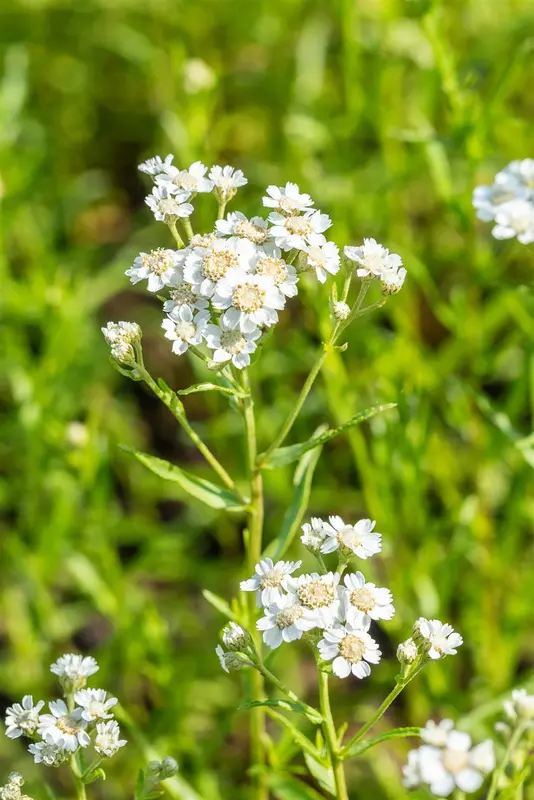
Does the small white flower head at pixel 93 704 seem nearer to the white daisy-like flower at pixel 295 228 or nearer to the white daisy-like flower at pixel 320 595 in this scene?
the white daisy-like flower at pixel 320 595

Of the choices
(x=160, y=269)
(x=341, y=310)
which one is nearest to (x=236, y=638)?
(x=341, y=310)

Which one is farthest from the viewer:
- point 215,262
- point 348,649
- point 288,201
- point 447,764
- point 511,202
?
point 511,202

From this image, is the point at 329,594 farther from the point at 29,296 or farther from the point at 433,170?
the point at 29,296

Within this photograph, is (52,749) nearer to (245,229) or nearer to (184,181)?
(245,229)

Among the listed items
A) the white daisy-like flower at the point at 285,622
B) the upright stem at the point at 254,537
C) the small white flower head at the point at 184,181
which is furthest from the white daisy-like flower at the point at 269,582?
the small white flower head at the point at 184,181

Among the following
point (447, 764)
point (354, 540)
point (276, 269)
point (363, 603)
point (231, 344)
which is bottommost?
point (447, 764)

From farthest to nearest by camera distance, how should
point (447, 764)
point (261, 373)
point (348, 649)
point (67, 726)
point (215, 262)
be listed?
point (261, 373)
point (215, 262)
point (67, 726)
point (348, 649)
point (447, 764)

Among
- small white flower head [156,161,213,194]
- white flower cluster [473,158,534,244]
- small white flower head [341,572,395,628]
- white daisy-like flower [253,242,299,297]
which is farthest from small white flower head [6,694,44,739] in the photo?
white flower cluster [473,158,534,244]
